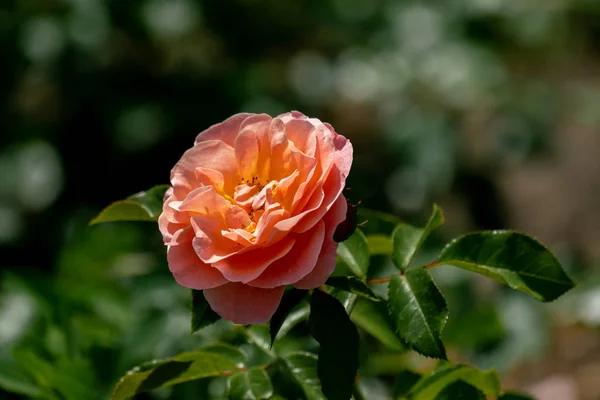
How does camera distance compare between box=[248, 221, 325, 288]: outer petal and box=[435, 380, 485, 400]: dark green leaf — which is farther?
box=[435, 380, 485, 400]: dark green leaf

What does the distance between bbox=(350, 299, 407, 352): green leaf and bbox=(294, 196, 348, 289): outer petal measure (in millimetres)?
273

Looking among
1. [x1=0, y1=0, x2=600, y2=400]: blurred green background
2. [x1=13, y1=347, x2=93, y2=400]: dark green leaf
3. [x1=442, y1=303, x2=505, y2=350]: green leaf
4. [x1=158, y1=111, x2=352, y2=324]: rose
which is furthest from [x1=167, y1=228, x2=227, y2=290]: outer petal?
[x1=0, y1=0, x2=600, y2=400]: blurred green background

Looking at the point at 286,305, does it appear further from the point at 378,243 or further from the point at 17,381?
the point at 17,381

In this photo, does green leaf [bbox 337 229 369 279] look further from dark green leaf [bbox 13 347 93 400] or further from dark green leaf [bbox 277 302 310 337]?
dark green leaf [bbox 13 347 93 400]

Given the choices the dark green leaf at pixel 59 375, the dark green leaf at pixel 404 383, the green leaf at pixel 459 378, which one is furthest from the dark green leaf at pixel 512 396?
the dark green leaf at pixel 59 375

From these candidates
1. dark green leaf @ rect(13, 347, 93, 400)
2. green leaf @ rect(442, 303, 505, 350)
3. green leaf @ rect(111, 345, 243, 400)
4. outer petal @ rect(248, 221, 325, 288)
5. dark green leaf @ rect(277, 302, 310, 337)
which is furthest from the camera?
green leaf @ rect(442, 303, 505, 350)

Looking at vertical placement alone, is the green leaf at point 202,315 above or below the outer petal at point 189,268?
below

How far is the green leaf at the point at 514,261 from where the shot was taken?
872mm

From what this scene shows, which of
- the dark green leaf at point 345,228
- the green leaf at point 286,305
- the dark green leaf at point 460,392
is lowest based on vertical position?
the dark green leaf at point 460,392

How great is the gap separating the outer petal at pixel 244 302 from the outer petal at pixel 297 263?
0.02 meters

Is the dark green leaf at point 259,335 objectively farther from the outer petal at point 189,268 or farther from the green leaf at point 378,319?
the outer petal at point 189,268

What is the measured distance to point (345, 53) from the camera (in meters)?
2.77

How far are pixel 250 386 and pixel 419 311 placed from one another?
0.77 feet

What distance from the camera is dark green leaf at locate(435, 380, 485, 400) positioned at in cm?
93
